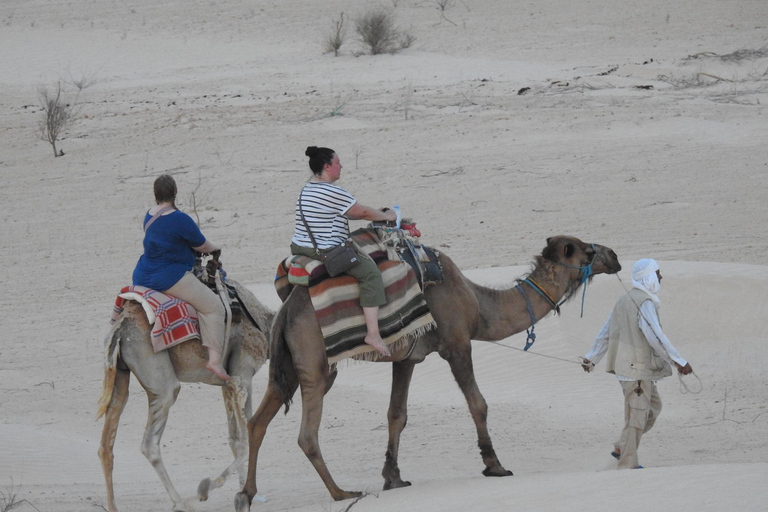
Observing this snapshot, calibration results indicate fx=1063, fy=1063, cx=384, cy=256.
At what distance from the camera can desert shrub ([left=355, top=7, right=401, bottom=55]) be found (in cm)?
3400

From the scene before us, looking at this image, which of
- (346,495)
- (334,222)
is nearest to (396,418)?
(346,495)

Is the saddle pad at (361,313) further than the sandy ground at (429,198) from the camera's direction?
No

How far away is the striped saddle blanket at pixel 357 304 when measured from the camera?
25.5 ft

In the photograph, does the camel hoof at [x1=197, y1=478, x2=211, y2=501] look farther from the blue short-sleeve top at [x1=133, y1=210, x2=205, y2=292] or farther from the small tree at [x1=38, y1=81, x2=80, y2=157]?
the small tree at [x1=38, y1=81, x2=80, y2=157]

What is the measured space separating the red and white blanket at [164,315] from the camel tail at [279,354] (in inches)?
30.9

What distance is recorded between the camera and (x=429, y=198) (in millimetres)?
21609

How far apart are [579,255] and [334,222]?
7.06ft

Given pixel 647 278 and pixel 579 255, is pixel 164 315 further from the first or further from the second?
pixel 647 278

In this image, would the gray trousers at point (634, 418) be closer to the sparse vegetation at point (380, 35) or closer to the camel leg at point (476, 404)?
the camel leg at point (476, 404)

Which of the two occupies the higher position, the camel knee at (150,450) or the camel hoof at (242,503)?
the camel knee at (150,450)

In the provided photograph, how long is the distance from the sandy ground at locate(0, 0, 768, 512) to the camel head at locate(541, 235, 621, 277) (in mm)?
1764

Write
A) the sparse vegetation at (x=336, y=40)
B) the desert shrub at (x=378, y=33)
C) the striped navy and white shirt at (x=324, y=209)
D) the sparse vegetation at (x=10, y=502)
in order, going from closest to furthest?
1. the striped navy and white shirt at (x=324, y=209)
2. the sparse vegetation at (x=10, y=502)
3. the desert shrub at (x=378, y=33)
4. the sparse vegetation at (x=336, y=40)

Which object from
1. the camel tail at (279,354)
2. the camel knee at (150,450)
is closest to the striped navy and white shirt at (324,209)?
the camel tail at (279,354)

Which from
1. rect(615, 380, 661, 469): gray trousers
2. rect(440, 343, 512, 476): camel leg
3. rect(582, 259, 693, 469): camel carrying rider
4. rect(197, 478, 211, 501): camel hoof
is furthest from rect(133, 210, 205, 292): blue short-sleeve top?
rect(615, 380, 661, 469): gray trousers
